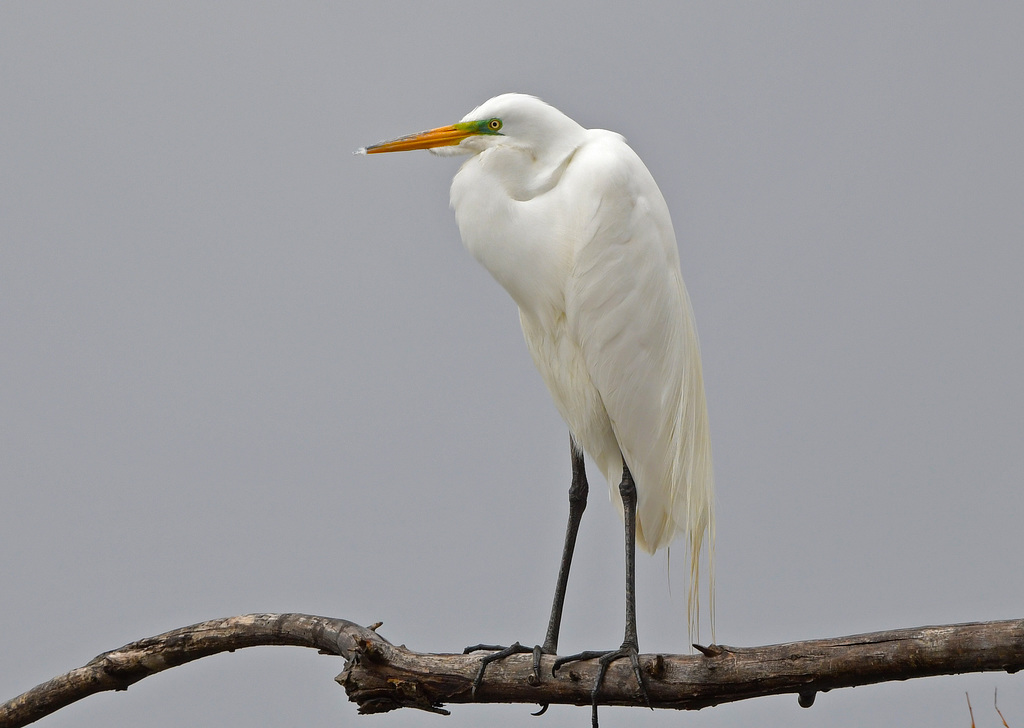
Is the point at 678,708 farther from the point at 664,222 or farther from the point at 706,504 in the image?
the point at 664,222

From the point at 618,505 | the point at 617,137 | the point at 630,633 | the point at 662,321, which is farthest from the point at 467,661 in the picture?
the point at 617,137

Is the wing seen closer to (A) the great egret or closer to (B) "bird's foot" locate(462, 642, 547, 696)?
(A) the great egret

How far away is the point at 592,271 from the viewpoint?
1677 millimetres

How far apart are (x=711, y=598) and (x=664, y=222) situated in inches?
27.2

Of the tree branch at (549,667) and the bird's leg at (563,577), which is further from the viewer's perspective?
the bird's leg at (563,577)

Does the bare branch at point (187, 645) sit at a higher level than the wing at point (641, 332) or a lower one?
lower

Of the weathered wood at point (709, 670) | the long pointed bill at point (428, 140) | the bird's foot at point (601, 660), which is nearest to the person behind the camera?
the weathered wood at point (709, 670)

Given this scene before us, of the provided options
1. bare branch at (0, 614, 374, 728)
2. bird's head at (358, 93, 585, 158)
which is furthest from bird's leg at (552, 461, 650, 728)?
bird's head at (358, 93, 585, 158)

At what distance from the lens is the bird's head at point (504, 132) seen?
1.68 meters

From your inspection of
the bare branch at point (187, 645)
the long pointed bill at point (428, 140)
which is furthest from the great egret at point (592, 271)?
the bare branch at point (187, 645)

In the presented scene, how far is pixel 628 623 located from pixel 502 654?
0.21 metres

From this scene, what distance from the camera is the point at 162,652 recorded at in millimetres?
1706

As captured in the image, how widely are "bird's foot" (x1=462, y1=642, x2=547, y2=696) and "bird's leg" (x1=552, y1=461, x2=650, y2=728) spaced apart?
0.04 metres

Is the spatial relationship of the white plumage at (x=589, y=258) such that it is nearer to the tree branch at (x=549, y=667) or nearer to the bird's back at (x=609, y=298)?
the bird's back at (x=609, y=298)
